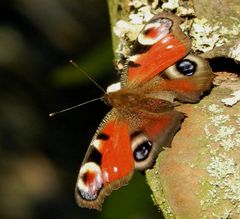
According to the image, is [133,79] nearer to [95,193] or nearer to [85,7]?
[95,193]

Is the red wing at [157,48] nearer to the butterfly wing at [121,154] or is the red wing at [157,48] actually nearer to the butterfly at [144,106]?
the butterfly at [144,106]

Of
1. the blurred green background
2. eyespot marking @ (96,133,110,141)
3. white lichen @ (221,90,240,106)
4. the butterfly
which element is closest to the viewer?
white lichen @ (221,90,240,106)

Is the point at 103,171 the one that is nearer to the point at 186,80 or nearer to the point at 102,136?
the point at 102,136

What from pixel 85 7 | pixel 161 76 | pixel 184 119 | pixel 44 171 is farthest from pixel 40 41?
pixel 184 119

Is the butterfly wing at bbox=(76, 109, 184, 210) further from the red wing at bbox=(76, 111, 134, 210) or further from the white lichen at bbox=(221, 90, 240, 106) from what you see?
the white lichen at bbox=(221, 90, 240, 106)

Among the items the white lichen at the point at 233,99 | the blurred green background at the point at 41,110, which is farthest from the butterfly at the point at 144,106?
the blurred green background at the point at 41,110

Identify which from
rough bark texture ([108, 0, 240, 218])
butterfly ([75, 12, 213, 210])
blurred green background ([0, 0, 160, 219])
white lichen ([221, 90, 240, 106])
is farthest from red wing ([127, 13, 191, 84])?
blurred green background ([0, 0, 160, 219])
